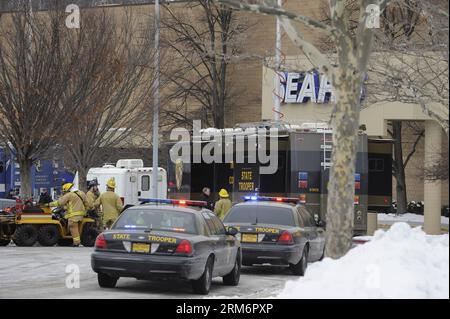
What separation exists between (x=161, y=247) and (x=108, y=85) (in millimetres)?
16180

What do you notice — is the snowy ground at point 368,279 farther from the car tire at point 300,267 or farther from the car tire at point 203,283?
the car tire at point 300,267

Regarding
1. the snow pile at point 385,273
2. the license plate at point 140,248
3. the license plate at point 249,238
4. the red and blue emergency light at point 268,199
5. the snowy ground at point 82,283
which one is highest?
the red and blue emergency light at point 268,199

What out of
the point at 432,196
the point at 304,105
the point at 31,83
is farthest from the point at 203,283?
the point at 304,105

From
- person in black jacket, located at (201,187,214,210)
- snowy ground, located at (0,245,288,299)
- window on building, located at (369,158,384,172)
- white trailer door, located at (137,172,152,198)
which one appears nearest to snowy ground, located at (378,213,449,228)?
white trailer door, located at (137,172,152,198)

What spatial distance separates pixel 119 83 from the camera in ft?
96.5

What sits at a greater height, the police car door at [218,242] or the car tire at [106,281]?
the police car door at [218,242]

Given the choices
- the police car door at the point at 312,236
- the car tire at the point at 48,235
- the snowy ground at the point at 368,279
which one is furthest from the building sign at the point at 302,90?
the snowy ground at the point at 368,279

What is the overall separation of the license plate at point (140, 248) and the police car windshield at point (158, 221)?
43 centimetres

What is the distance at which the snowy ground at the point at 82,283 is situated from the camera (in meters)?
13.1

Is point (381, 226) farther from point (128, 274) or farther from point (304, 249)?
point (128, 274)

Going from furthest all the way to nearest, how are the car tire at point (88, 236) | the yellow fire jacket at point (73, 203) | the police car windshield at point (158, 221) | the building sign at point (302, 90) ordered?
the building sign at point (302, 90) → the car tire at point (88, 236) → the yellow fire jacket at point (73, 203) → the police car windshield at point (158, 221)
